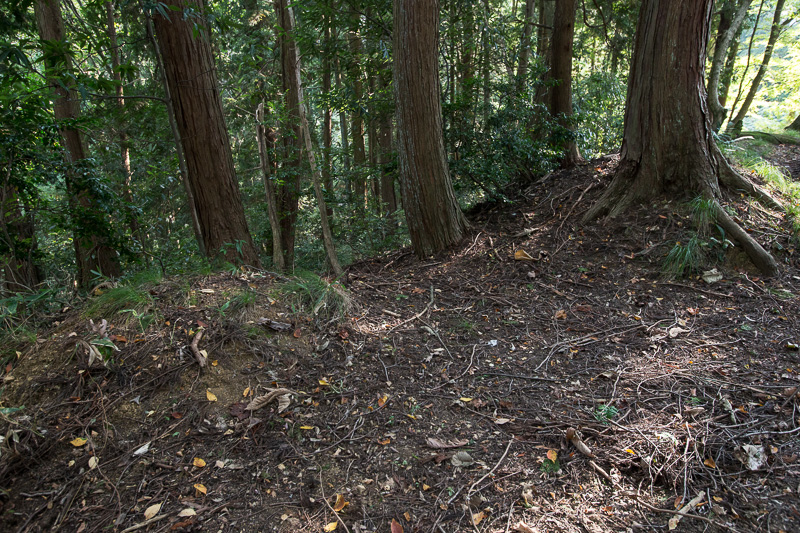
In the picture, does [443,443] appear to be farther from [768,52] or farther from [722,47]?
[768,52]

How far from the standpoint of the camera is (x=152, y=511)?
1.99m

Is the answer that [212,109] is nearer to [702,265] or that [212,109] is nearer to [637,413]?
[637,413]

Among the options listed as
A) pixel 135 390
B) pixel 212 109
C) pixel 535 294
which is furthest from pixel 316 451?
pixel 212 109

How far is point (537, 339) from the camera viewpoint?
11.2ft

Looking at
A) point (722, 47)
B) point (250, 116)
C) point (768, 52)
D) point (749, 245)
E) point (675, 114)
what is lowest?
point (749, 245)

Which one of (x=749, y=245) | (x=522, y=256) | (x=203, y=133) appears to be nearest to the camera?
(x=749, y=245)

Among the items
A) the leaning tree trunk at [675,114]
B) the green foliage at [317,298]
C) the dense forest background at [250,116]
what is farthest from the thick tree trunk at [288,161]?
the leaning tree trunk at [675,114]

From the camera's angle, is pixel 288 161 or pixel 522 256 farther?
pixel 288 161

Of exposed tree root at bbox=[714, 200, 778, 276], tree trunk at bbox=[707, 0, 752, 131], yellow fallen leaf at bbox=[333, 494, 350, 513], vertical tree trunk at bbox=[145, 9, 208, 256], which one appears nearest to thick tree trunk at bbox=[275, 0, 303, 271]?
vertical tree trunk at bbox=[145, 9, 208, 256]

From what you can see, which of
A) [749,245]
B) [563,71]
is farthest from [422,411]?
[563,71]

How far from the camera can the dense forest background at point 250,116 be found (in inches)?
150

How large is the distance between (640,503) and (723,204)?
3.51 m

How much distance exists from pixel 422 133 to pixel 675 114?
2.62 m

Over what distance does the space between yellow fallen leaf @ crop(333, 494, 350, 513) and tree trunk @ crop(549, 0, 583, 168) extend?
5.87 metres
